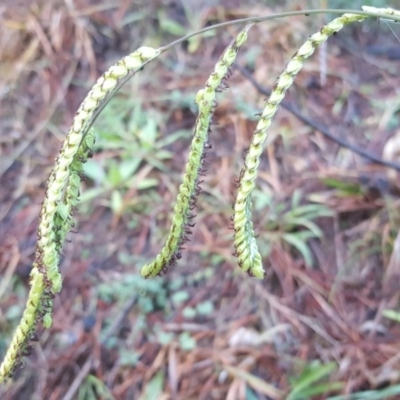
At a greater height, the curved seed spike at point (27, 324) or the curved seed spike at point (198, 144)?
the curved seed spike at point (198, 144)

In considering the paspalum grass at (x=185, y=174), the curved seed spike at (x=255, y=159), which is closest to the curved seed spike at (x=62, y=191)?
the paspalum grass at (x=185, y=174)

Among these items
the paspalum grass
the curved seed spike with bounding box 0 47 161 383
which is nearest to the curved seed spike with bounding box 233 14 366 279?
the paspalum grass

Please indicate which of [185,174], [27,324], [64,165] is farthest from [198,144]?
[27,324]

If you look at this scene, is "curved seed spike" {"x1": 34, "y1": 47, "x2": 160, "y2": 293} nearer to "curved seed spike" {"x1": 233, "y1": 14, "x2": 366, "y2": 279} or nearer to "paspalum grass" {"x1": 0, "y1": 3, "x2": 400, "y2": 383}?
"paspalum grass" {"x1": 0, "y1": 3, "x2": 400, "y2": 383}

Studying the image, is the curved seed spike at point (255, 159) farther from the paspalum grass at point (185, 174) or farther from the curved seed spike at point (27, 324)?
the curved seed spike at point (27, 324)

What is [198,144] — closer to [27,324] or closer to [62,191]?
[62,191]

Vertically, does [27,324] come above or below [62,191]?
below
